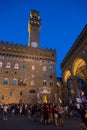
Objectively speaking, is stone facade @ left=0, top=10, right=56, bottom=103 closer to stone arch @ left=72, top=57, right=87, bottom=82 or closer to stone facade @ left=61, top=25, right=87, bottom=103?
stone facade @ left=61, top=25, right=87, bottom=103

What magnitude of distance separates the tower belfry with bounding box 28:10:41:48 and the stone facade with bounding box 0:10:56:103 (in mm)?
2730

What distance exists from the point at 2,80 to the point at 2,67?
11.9 ft

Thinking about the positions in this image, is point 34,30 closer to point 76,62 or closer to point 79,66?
point 79,66

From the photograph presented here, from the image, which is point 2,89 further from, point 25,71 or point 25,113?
point 25,113

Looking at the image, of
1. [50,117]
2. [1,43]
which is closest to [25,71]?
[1,43]

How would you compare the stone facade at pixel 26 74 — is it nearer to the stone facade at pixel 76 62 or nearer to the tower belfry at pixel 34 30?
the tower belfry at pixel 34 30

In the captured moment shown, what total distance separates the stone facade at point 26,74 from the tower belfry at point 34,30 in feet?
8.96

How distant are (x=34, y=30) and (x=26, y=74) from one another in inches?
671

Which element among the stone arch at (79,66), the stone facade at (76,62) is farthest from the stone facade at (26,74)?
the stone arch at (79,66)

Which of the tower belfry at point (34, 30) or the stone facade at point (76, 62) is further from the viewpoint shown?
the tower belfry at point (34, 30)

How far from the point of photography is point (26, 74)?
44125mm

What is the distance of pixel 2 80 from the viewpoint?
1645 inches

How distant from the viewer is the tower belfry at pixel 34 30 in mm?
50638

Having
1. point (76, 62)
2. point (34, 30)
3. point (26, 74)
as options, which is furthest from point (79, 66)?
point (34, 30)
